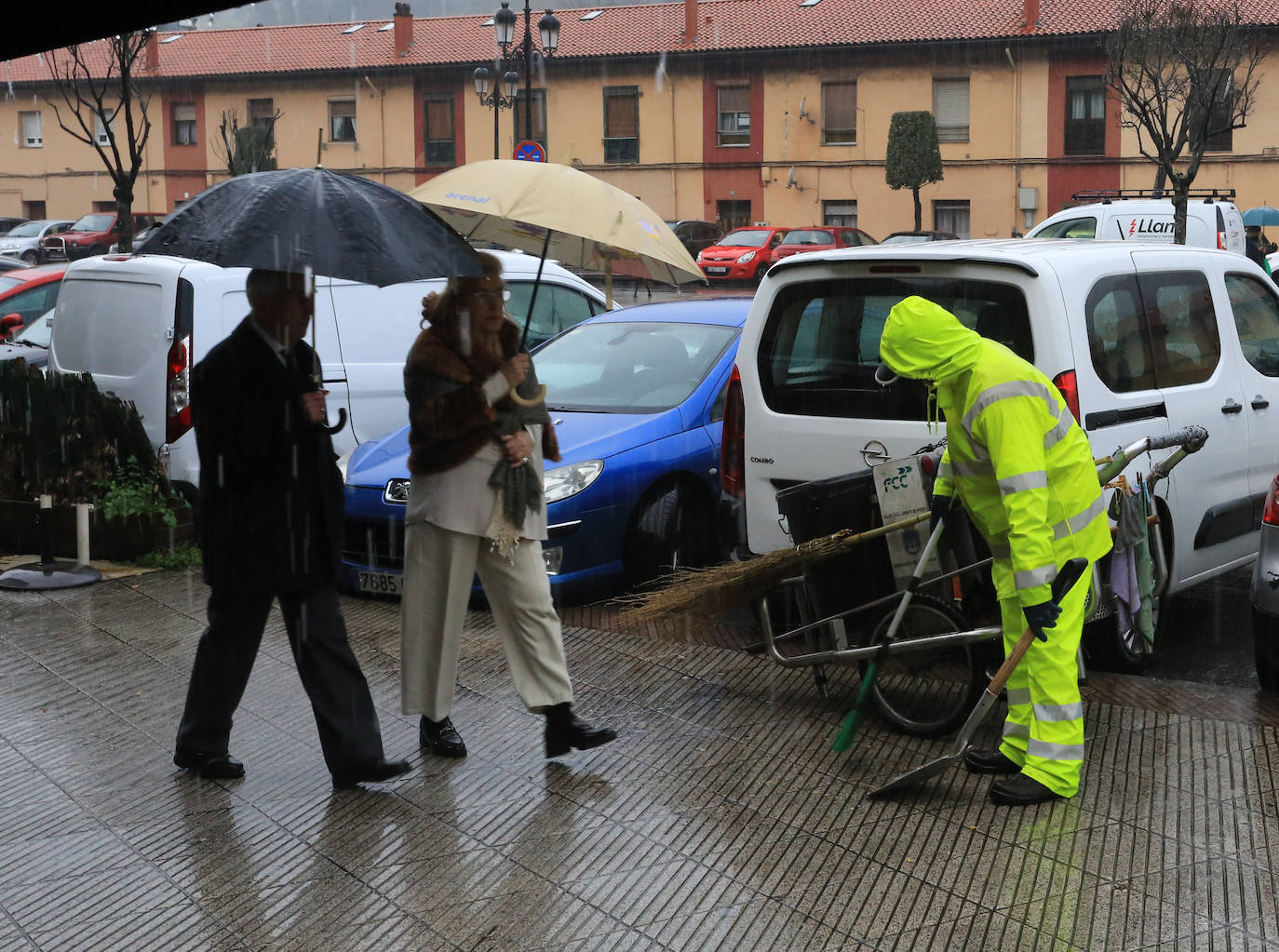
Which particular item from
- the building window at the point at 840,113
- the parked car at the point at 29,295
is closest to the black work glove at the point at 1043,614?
the parked car at the point at 29,295

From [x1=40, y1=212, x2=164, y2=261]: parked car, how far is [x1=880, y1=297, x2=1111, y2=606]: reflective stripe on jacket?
34.4 m

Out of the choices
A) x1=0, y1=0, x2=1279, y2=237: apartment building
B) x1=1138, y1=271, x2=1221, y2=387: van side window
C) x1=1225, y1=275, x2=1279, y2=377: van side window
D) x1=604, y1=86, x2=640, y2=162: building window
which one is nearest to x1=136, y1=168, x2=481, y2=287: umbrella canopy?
x1=1138, y1=271, x2=1221, y2=387: van side window

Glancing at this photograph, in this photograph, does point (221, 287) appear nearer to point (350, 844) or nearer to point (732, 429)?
point (732, 429)

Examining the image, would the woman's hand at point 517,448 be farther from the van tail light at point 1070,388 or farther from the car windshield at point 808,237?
the car windshield at point 808,237

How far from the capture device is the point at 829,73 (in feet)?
148

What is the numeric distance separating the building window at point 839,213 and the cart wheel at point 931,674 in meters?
41.6

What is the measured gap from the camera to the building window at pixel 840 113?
4509 cm

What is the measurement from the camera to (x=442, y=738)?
5.22 m

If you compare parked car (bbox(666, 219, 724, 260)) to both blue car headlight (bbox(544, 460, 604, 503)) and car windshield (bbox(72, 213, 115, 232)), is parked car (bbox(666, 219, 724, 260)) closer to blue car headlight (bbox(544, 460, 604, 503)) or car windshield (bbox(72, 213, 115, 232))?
car windshield (bbox(72, 213, 115, 232))

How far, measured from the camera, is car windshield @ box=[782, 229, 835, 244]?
37594 millimetres

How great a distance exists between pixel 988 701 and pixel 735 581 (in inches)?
49.0

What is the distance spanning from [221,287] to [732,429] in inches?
144

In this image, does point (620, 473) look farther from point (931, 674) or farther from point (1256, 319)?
point (1256, 319)

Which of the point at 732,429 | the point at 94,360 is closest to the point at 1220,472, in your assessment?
the point at 732,429
